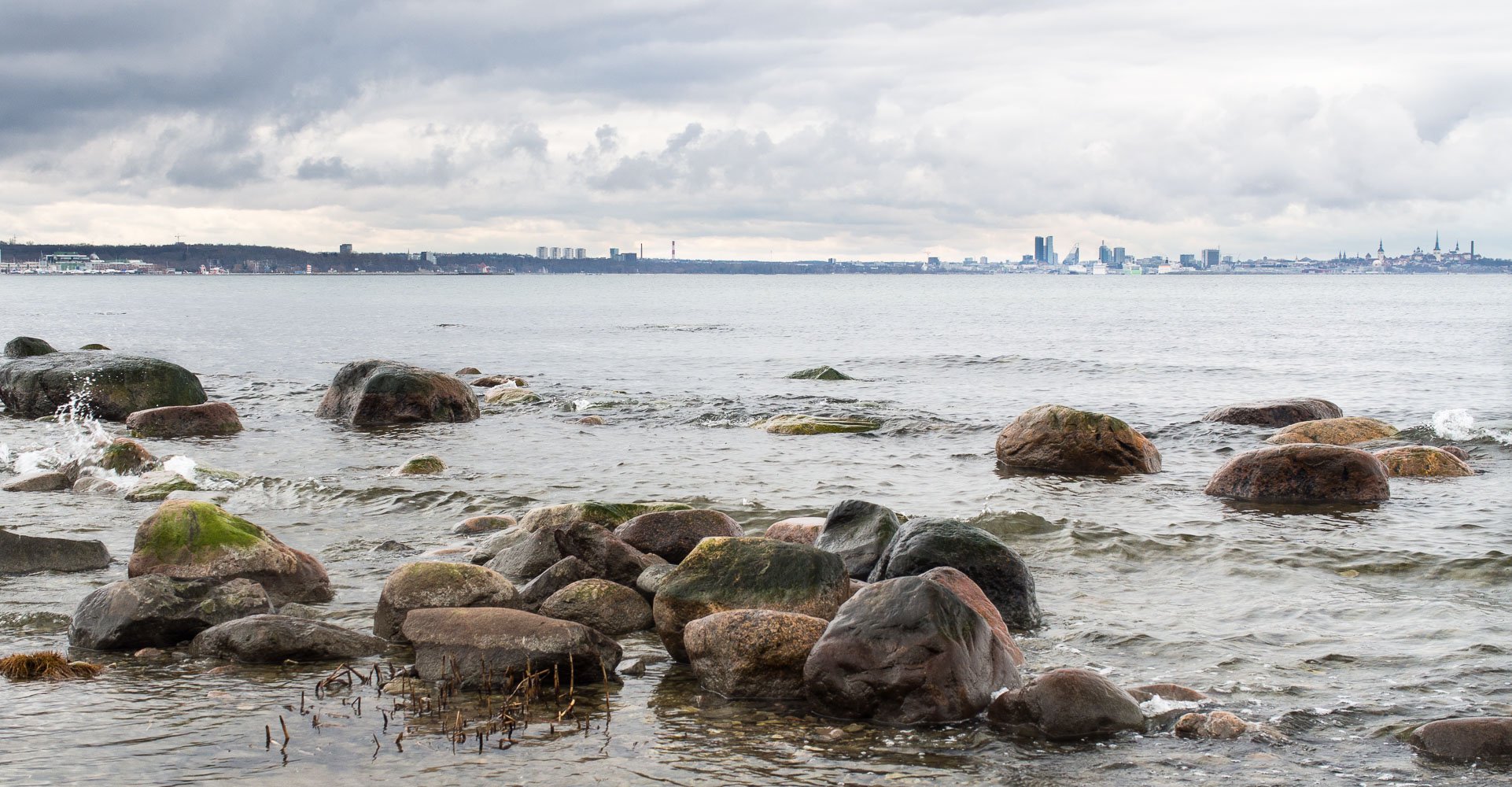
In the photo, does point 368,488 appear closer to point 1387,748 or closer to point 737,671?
point 737,671

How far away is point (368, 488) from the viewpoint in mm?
15320

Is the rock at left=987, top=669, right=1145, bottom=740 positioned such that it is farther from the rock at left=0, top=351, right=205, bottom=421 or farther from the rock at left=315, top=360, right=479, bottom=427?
the rock at left=0, top=351, right=205, bottom=421

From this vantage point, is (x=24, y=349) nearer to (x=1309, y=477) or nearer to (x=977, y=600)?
(x=977, y=600)

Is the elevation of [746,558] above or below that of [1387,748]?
above

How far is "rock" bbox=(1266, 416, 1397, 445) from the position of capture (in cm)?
1933

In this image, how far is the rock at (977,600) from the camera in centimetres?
811

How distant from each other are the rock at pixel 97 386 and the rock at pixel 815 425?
11701 millimetres

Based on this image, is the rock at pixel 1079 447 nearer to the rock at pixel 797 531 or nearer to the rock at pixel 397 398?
the rock at pixel 797 531

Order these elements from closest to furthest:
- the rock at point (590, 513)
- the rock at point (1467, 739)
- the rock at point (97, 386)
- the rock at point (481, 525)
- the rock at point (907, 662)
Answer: the rock at point (1467, 739) → the rock at point (907, 662) → the rock at point (590, 513) → the rock at point (481, 525) → the rock at point (97, 386)

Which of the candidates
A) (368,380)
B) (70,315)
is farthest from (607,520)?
(70,315)

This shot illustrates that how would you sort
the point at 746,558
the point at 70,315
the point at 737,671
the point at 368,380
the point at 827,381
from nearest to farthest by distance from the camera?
the point at 737,671 < the point at 746,558 < the point at 368,380 < the point at 827,381 < the point at 70,315

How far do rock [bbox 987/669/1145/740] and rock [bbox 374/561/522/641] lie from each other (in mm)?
3858

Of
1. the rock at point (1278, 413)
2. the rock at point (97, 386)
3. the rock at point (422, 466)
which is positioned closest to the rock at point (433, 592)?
the rock at point (422, 466)

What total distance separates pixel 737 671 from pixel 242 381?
95.8 feet
